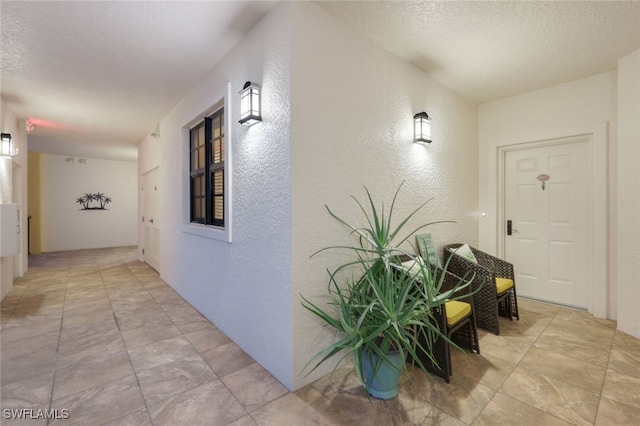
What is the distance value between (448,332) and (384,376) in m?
0.60

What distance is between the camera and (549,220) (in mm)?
3434

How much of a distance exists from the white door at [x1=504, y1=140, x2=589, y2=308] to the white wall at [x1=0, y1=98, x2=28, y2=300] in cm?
643

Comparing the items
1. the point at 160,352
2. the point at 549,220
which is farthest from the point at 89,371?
the point at 549,220

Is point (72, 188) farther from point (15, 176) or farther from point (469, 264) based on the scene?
point (469, 264)

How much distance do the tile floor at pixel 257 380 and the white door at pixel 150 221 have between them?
2197 millimetres

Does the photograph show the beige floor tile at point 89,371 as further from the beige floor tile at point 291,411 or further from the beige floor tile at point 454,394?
the beige floor tile at point 454,394

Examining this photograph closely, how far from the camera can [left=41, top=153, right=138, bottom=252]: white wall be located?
7285 mm

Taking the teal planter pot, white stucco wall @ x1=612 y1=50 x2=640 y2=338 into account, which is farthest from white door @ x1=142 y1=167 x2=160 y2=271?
→ white stucco wall @ x1=612 y1=50 x2=640 y2=338

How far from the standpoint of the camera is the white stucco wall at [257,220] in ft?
6.28

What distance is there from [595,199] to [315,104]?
3.21m

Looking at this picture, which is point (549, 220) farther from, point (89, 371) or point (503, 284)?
point (89, 371)

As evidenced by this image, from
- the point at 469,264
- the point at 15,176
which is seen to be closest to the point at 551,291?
the point at 469,264

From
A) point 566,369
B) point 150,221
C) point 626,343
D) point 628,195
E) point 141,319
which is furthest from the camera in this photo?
point 150,221

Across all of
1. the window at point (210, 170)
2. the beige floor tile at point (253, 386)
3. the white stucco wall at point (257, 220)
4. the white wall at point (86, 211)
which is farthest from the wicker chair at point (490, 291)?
the white wall at point (86, 211)
